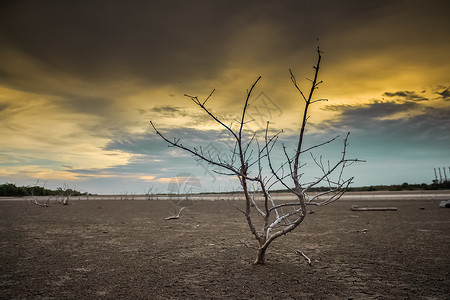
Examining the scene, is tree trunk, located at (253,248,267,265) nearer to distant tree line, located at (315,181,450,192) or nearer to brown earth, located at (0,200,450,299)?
brown earth, located at (0,200,450,299)

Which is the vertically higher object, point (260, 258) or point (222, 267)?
point (260, 258)

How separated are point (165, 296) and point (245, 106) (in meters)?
3.83

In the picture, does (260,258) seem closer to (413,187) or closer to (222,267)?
(222,267)

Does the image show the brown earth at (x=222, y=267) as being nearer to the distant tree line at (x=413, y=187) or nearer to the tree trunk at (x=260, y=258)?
the tree trunk at (x=260, y=258)

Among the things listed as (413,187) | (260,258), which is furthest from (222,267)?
(413,187)

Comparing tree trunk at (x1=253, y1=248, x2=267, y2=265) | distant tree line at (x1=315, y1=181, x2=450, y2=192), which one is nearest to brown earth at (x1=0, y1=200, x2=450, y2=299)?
tree trunk at (x1=253, y1=248, x2=267, y2=265)

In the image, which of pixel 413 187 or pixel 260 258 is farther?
pixel 413 187

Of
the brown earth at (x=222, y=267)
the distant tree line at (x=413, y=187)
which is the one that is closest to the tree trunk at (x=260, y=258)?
the brown earth at (x=222, y=267)

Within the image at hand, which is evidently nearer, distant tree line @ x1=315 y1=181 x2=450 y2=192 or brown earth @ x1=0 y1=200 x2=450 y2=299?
brown earth @ x1=0 y1=200 x2=450 y2=299

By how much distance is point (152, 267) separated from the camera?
6879 mm

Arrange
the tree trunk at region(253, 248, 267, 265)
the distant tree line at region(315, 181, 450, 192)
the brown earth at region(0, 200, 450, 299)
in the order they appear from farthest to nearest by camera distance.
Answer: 1. the distant tree line at region(315, 181, 450, 192)
2. the tree trunk at region(253, 248, 267, 265)
3. the brown earth at region(0, 200, 450, 299)

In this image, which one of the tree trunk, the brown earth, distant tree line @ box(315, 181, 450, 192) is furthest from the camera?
distant tree line @ box(315, 181, 450, 192)

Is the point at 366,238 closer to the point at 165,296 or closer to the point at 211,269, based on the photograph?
the point at 211,269

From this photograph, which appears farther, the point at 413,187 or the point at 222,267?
the point at 413,187
